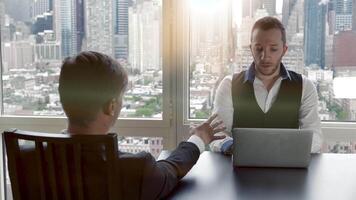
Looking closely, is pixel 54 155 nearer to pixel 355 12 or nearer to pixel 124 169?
pixel 124 169

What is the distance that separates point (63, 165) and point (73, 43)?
77.1 inches

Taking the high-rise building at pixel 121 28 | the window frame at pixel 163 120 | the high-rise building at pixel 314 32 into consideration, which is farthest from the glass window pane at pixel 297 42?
the high-rise building at pixel 121 28

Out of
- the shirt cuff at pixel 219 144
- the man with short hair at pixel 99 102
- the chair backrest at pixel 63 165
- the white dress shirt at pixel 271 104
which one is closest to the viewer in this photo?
the chair backrest at pixel 63 165

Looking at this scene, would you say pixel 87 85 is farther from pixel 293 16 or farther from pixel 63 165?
pixel 293 16

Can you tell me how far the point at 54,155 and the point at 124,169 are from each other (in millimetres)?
187

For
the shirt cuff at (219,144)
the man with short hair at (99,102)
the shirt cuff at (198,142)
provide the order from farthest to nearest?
the shirt cuff at (219,144)
the shirt cuff at (198,142)
the man with short hair at (99,102)

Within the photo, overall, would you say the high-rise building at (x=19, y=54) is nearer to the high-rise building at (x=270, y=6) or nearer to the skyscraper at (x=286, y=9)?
the high-rise building at (x=270, y=6)

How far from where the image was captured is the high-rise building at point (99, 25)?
304 cm

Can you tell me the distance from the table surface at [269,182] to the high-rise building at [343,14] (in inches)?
47.9

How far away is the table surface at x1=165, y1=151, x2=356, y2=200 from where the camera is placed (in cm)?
147

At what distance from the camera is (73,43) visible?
3.10 metres

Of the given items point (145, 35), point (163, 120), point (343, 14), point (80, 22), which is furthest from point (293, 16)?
point (80, 22)

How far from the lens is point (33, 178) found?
4.35ft

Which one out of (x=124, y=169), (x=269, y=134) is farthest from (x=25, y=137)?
(x=269, y=134)
